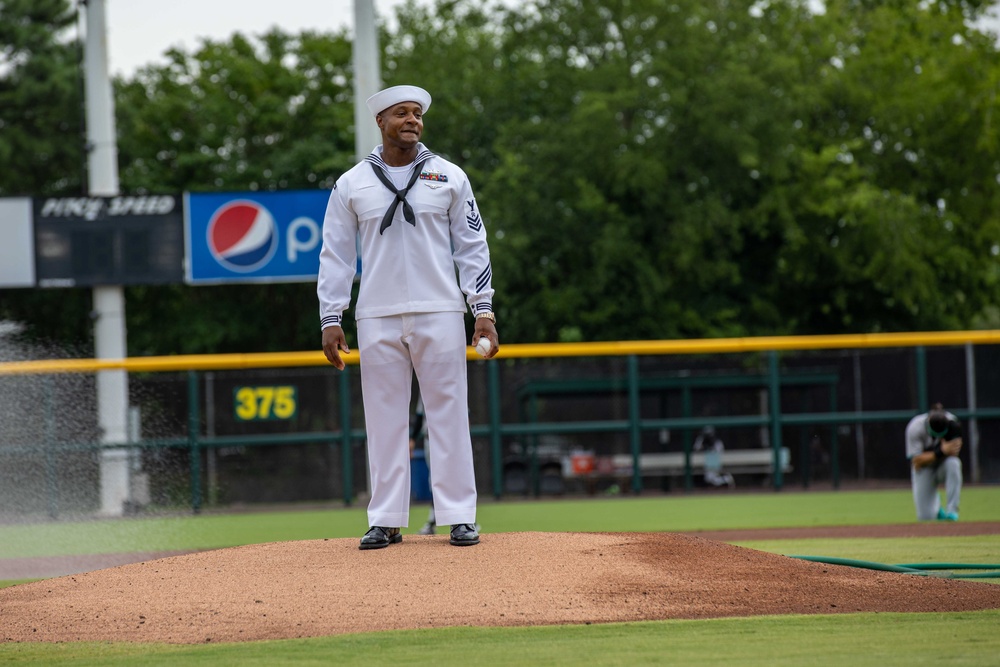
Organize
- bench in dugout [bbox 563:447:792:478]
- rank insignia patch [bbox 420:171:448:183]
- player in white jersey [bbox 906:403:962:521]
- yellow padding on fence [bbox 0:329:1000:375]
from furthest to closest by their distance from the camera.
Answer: bench in dugout [bbox 563:447:792:478]
yellow padding on fence [bbox 0:329:1000:375]
player in white jersey [bbox 906:403:962:521]
rank insignia patch [bbox 420:171:448:183]

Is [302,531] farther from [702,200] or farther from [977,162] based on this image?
[977,162]

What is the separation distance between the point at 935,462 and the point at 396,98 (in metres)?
8.30

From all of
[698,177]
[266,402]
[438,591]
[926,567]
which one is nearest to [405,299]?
[438,591]

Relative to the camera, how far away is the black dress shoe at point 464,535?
243 inches

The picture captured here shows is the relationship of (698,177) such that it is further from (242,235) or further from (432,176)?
(432,176)

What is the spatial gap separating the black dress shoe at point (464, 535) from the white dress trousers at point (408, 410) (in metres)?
0.03

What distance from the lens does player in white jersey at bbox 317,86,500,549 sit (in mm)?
6156

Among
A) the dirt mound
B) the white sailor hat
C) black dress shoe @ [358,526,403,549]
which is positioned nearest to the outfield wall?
black dress shoe @ [358,526,403,549]

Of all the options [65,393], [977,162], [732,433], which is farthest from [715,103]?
[65,393]

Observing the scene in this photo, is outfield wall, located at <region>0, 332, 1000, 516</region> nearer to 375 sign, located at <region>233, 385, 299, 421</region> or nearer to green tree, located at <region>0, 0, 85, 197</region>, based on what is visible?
375 sign, located at <region>233, 385, 299, 421</region>

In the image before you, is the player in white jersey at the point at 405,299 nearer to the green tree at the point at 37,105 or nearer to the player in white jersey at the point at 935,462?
the player in white jersey at the point at 935,462

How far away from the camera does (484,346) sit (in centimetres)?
613

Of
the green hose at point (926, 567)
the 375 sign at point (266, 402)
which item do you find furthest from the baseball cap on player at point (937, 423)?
the 375 sign at point (266, 402)

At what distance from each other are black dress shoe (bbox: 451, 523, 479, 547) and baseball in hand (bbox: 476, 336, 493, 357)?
83 cm
